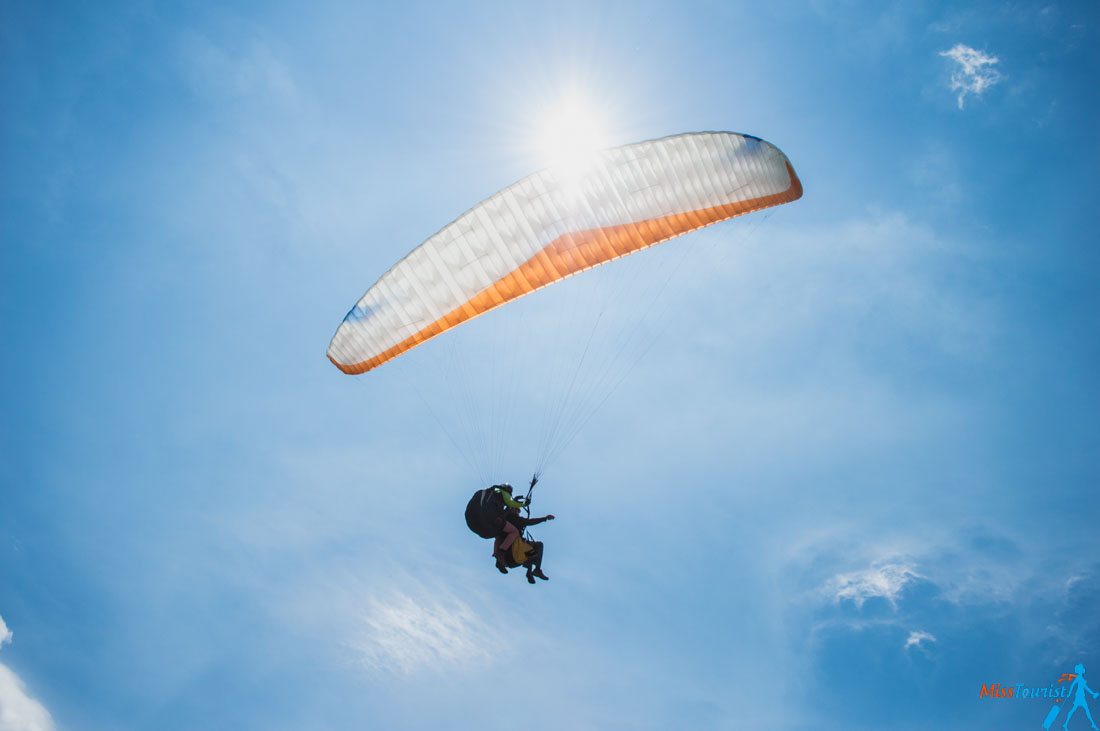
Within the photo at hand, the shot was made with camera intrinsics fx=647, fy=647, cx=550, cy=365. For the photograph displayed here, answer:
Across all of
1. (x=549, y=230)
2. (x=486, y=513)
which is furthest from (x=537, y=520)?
(x=549, y=230)

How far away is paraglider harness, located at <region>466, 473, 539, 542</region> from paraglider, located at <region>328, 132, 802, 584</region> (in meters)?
0.02

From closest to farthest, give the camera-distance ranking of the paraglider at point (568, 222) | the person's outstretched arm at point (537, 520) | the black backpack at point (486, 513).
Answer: the paraglider at point (568, 222) → the black backpack at point (486, 513) → the person's outstretched arm at point (537, 520)

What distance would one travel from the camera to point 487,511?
1203cm

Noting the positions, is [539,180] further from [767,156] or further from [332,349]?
[332,349]

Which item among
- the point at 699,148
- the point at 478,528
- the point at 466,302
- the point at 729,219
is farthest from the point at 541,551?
the point at 699,148

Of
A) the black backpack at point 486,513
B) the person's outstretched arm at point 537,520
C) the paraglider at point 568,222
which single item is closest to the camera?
the paraglider at point 568,222

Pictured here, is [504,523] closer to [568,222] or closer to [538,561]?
[538,561]

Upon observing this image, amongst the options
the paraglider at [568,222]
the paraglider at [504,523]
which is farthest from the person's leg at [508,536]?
the paraglider at [568,222]

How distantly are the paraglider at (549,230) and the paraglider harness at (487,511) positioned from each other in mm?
19

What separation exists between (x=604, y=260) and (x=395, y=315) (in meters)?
4.07

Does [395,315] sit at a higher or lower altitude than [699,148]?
lower

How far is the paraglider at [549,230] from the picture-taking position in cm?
1177

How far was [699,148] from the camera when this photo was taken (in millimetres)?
11773

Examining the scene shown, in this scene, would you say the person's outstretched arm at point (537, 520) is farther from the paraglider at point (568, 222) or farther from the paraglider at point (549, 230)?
the paraglider at point (568, 222)
